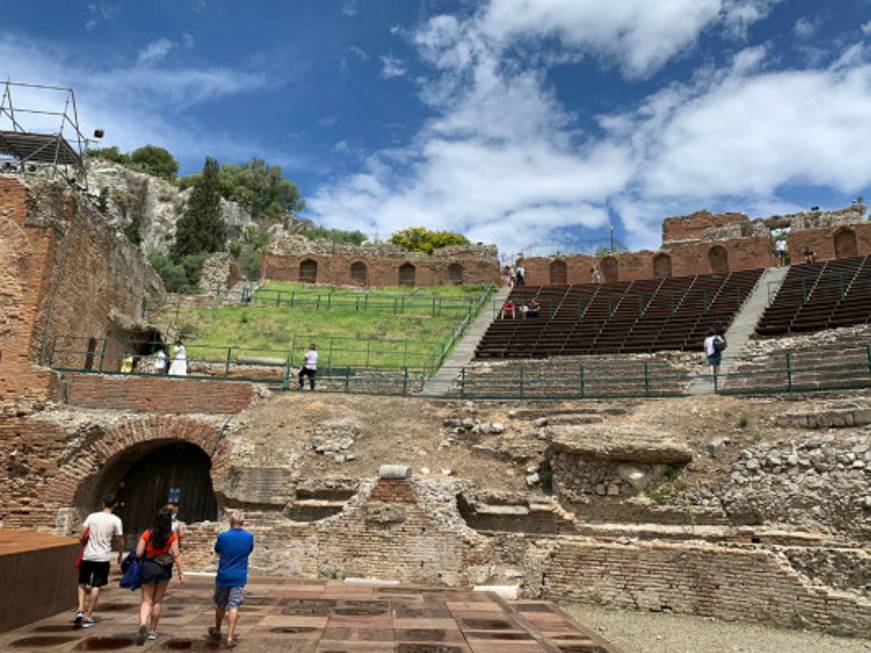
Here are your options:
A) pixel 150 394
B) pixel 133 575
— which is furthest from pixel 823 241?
pixel 133 575

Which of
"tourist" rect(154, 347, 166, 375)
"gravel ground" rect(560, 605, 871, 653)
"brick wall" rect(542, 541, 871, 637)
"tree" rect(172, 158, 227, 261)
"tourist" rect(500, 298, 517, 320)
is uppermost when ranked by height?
"tree" rect(172, 158, 227, 261)

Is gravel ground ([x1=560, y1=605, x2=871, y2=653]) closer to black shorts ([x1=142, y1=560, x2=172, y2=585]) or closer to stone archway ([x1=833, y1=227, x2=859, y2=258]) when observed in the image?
black shorts ([x1=142, y1=560, x2=172, y2=585])

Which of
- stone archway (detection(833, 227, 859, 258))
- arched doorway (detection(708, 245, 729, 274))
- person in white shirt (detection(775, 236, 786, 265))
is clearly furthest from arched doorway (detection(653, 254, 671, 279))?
stone archway (detection(833, 227, 859, 258))

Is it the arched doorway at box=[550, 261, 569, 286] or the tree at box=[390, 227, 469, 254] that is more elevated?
the tree at box=[390, 227, 469, 254]

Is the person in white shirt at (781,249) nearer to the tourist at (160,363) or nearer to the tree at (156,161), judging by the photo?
the tourist at (160,363)

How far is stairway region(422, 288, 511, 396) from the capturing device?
19859mm

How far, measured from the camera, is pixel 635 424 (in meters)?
13.4

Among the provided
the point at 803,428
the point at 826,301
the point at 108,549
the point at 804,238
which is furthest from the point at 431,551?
the point at 804,238

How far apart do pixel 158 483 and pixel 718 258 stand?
3950cm

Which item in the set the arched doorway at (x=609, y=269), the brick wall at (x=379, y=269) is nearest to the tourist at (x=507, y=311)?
the brick wall at (x=379, y=269)

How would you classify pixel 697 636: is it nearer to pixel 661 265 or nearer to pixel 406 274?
pixel 661 265

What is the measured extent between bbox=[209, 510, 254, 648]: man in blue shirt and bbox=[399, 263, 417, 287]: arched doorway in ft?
132

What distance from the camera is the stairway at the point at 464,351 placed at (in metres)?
19.9

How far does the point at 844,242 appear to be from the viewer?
38.0 metres
